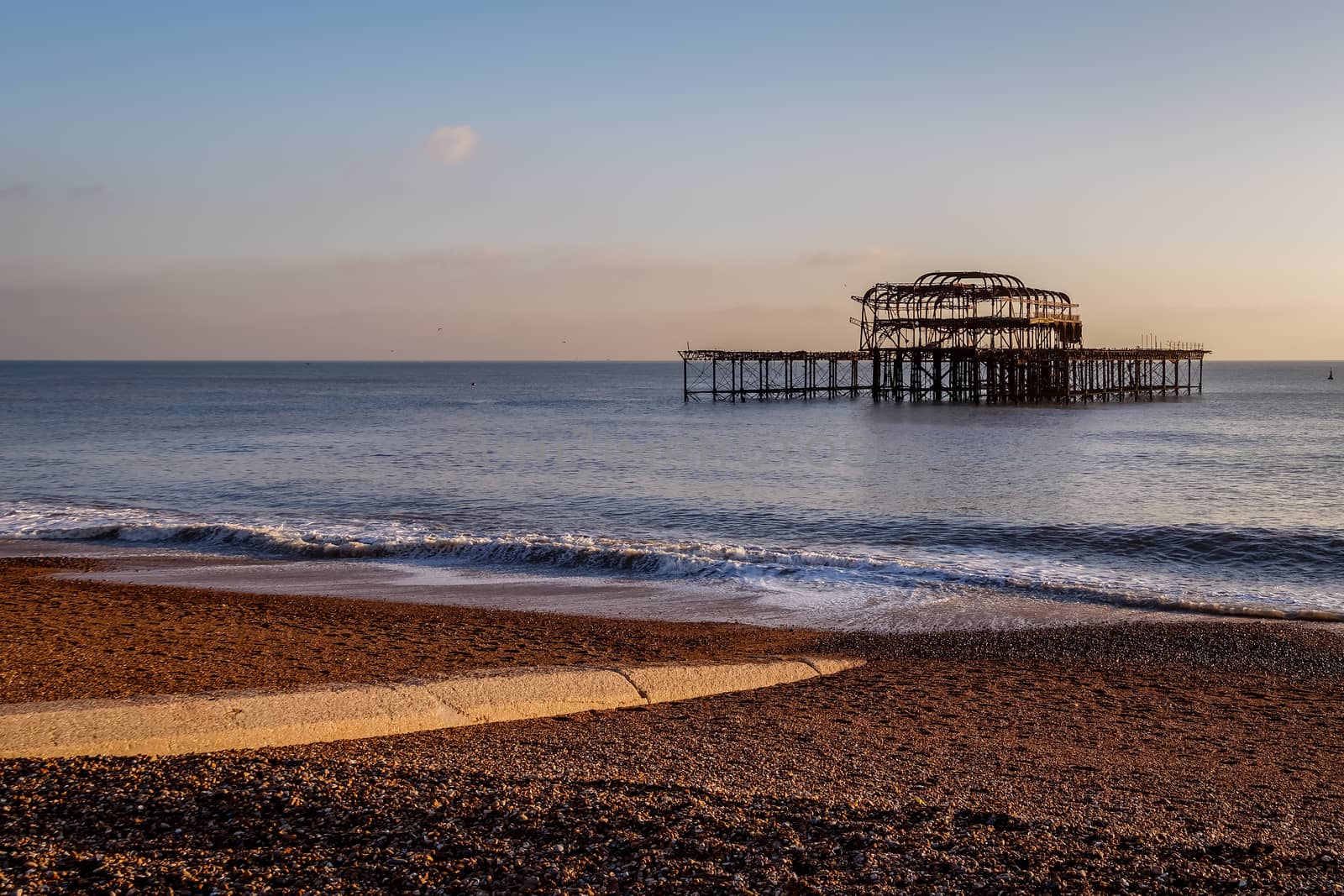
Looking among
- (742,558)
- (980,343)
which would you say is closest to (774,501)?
(742,558)

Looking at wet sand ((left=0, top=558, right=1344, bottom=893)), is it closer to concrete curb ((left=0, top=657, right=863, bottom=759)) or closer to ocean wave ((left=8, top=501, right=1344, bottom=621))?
concrete curb ((left=0, top=657, right=863, bottom=759))

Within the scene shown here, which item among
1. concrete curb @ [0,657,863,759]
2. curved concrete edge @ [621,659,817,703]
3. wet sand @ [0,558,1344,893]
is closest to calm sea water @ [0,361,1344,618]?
curved concrete edge @ [621,659,817,703]

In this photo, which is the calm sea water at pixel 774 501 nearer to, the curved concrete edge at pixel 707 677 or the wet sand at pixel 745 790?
the curved concrete edge at pixel 707 677

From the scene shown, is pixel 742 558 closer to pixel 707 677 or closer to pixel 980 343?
pixel 707 677

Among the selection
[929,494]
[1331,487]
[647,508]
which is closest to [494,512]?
[647,508]

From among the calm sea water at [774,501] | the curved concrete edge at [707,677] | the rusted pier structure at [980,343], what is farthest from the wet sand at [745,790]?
the rusted pier structure at [980,343]

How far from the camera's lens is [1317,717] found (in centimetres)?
872

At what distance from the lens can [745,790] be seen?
19.8ft

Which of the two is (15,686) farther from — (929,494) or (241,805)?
(929,494)

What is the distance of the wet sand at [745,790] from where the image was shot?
4.89 m

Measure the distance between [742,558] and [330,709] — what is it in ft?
34.7

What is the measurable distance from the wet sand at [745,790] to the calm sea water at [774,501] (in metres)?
5.70

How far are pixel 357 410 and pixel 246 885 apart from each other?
71.8 meters

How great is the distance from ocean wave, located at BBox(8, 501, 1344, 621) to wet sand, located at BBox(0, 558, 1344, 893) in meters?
4.18
